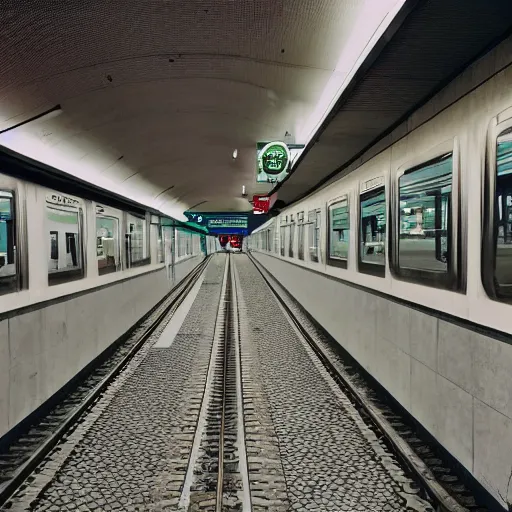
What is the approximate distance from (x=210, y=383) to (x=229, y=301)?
891 cm

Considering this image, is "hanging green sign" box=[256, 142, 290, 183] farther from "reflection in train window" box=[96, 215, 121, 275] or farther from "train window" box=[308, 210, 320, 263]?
"reflection in train window" box=[96, 215, 121, 275]

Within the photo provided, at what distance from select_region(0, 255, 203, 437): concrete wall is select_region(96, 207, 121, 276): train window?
14.2 inches

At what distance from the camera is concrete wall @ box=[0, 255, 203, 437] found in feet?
15.0

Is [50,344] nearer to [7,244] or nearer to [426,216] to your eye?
Result: [7,244]

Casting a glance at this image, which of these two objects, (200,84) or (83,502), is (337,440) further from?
(200,84)

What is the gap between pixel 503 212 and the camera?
10.9 ft

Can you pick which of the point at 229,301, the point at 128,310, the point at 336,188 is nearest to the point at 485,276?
the point at 336,188

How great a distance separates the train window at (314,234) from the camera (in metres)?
11.5

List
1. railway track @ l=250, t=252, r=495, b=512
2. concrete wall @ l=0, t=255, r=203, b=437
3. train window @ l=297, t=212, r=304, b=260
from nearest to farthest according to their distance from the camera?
railway track @ l=250, t=252, r=495, b=512 < concrete wall @ l=0, t=255, r=203, b=437 < train window @ l=297, t=212, r=304, b=260

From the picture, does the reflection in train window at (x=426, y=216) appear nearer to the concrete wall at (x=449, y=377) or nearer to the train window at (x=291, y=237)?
the concrete wall at (x=449, y=377)

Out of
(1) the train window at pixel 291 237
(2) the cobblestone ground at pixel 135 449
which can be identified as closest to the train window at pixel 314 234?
(1) the train window at pixel 291 237

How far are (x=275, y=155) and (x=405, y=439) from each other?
5512 millimetres

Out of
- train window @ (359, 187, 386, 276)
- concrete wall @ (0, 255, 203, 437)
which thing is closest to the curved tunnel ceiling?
train window @ (359, 187, 386, 276)

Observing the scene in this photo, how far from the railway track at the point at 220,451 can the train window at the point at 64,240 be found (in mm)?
2268
